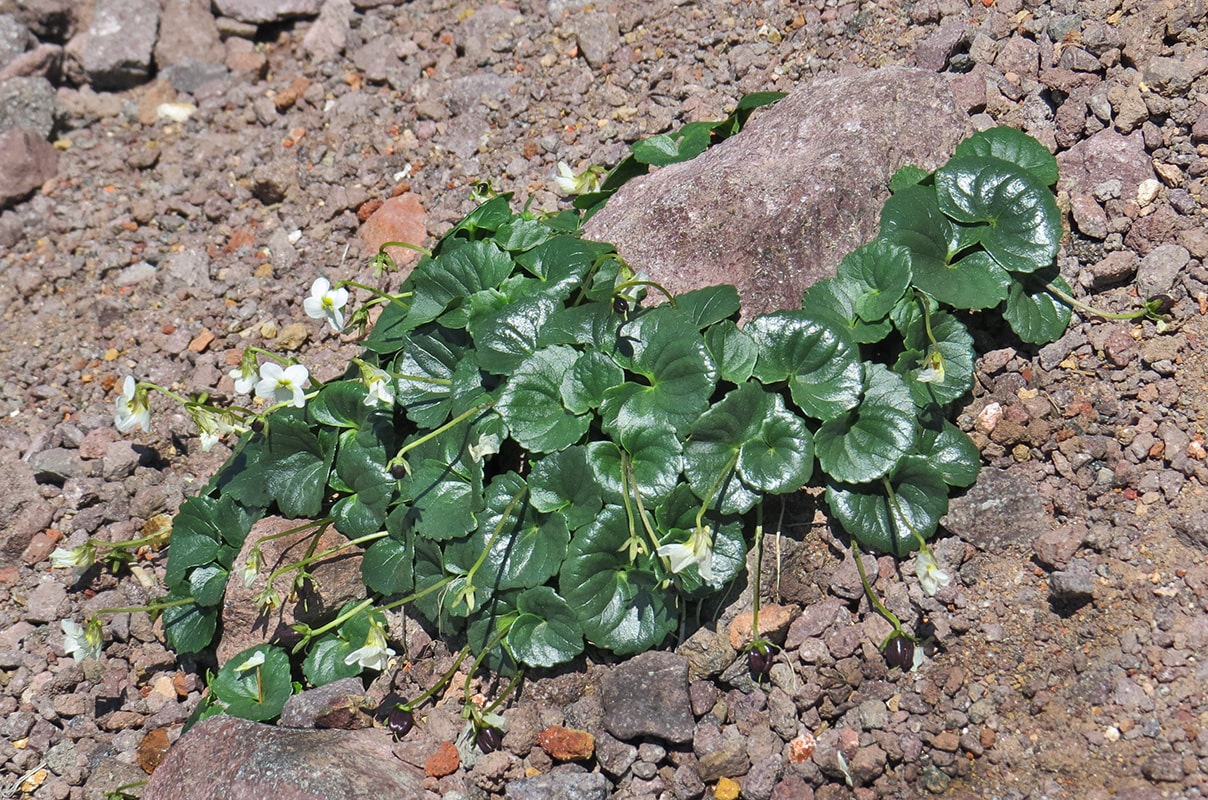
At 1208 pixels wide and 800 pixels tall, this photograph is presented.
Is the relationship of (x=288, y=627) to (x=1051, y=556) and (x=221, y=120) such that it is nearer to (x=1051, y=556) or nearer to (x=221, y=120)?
(x=1051, y=556)

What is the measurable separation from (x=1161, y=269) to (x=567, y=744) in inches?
97.3

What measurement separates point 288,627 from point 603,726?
1164 millimetres

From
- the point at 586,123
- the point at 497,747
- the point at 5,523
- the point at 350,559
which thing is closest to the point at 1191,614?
the point at 497,747

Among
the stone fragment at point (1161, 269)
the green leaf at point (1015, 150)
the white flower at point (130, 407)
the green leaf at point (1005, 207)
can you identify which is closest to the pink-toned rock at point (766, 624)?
the green leaf at point (1005, 207)

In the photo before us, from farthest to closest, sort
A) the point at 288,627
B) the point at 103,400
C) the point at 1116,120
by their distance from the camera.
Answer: the point at 103,400, the point at 1116,120, the point at 288,627

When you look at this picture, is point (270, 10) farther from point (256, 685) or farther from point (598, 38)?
point (256, 685)

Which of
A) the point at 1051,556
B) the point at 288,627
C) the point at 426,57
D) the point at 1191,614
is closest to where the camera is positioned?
the point at 1191,614

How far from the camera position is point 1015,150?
364 cm

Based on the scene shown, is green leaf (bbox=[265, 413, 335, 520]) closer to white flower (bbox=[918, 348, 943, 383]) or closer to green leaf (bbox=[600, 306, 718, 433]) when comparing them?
green leaf (bbox=[600, 306, 718, 433])

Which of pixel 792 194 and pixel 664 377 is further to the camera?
pixel 792 194

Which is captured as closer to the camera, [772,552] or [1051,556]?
[1051,556]

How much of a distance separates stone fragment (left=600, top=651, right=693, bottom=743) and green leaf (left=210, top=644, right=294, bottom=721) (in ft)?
3.54

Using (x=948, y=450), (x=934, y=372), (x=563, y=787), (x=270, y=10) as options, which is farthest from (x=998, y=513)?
(x=270, y=10)

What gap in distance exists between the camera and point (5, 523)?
396 cm
